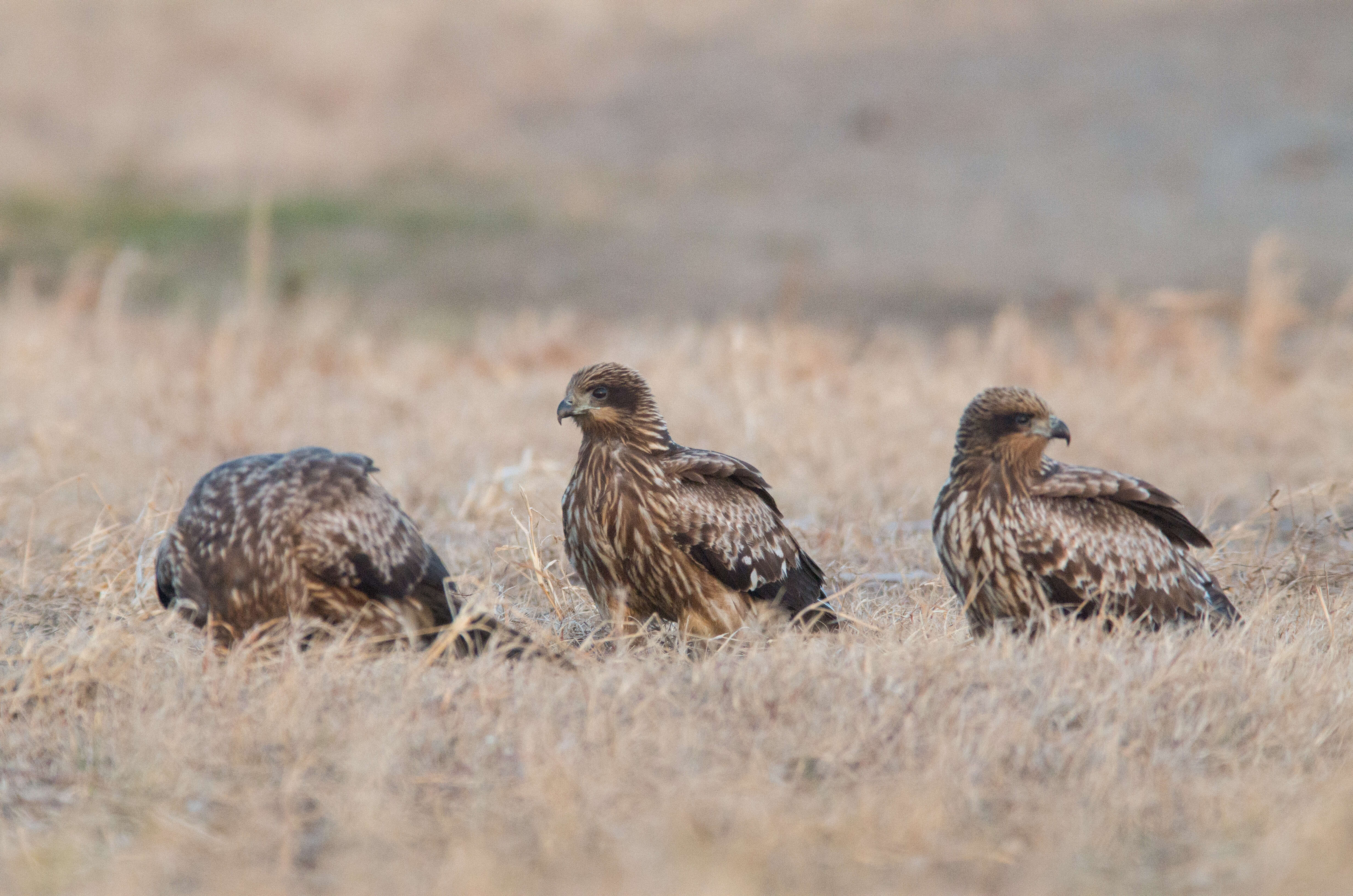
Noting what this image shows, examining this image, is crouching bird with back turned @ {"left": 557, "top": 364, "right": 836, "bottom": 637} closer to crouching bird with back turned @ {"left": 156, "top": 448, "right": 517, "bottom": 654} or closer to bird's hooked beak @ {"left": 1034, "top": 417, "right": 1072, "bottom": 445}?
crouching bird with back turned @ {"left": 156, "top": 448, "right": 517, "bottom": 654}

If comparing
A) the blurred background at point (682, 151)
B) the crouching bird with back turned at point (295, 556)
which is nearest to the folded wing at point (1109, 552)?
the crouching bird with back turned at point (295, 556)

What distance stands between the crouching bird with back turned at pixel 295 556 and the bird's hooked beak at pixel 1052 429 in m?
1.80

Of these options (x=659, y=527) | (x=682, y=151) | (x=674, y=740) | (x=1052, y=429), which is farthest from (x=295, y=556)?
(x=682, y=151)

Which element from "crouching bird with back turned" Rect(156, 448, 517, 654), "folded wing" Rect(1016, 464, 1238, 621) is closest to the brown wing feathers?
"folded wing" Rect(1016, 464, 1238, 621)

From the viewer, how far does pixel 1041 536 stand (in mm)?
4430

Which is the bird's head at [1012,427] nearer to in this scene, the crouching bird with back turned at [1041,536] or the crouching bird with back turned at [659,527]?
the crouching bird with back turned at [1041,536]

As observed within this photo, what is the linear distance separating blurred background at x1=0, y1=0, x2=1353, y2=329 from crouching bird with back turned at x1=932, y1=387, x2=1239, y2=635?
11.4 meters

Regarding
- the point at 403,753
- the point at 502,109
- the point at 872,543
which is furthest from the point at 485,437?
the point at 502,109

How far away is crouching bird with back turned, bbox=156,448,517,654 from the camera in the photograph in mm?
4113

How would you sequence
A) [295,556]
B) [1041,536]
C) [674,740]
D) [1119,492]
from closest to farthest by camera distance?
[674,740], [295,556], [1041,536], [1119,492]

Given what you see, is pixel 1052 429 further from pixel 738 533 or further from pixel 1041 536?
pixel 738 533

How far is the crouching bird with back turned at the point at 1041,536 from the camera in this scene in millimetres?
4457

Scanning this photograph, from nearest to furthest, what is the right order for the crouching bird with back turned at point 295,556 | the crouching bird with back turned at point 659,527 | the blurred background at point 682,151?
the crouching bird with back turned at point 295,556 → the crouching bird with back turned at point 659,527 → the blurred background at point 682,151

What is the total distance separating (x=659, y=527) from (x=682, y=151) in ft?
65.2
